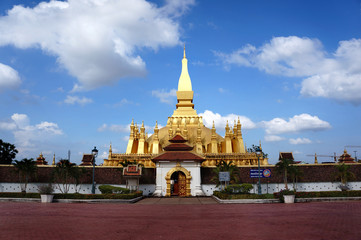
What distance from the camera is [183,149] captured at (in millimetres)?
35188

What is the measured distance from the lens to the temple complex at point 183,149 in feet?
108

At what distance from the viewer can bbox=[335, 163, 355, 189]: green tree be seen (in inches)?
1256

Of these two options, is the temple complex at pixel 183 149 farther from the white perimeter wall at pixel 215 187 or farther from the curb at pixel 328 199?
the curb at pixel 328 199

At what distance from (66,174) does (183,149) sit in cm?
1282

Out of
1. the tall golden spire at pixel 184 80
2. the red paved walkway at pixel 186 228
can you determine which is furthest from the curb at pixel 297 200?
the tall golden spire at pixel 184 80

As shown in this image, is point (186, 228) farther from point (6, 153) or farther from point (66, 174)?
point (6, 153)

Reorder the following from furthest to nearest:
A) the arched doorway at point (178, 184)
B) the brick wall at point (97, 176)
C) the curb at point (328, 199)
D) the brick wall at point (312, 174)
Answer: the brick wall at point (97, 176), the brick wall at point (312, 174), the arched doorway at point (178, 184), the curb at point (328, 199)

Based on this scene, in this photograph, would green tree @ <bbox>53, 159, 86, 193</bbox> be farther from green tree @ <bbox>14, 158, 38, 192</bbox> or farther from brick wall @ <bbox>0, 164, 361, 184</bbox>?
green tree @ <bbox>14, 158, 38, 192</bbox>

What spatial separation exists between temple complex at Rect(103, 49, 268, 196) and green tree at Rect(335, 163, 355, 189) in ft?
28.2

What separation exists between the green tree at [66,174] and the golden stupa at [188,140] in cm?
715

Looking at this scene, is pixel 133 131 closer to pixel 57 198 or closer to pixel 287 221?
pixel 57 198

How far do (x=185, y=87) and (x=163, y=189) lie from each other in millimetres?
25248

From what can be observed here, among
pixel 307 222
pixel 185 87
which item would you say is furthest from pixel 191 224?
pixel 185 87

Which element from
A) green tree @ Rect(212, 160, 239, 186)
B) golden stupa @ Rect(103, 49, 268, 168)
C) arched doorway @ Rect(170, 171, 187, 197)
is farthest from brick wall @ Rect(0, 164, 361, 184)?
golden stupa @ Rect(103, 49, 268, 168)
